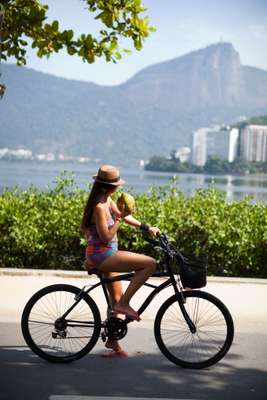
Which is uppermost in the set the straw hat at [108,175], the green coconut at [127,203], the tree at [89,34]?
the tree at [89,34]

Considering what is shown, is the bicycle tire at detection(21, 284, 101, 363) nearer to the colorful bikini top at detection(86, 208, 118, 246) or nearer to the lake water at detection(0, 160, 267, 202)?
the colorful bikini top at detection(86, 208, 118, 246)

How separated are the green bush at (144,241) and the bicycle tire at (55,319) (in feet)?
13.1

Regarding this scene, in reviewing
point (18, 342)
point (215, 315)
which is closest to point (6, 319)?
point (18, 342)

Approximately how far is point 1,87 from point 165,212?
290 centimetres

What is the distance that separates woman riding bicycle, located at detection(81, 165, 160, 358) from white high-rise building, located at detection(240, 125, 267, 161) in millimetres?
107045

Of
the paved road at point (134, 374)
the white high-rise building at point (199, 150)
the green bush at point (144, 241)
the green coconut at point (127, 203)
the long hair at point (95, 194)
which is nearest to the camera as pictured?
the paved road at point (134, 374)

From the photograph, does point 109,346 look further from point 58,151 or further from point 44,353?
point 58,151

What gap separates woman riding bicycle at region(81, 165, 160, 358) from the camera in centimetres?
571

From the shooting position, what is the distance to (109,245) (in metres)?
5.79

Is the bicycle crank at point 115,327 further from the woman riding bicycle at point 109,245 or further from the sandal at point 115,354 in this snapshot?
the sandal at point 115,354

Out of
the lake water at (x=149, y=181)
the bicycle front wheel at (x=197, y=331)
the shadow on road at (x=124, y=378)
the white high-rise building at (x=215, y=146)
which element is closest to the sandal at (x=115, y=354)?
the shadow on road at (x=124, y=378)

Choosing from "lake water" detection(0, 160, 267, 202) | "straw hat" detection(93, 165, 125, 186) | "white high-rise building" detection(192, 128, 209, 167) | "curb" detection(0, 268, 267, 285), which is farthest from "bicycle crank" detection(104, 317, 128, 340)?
"white high-rise building" detection(192, 128, 209, 167)

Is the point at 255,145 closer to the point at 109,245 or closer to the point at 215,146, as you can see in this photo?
the point at 215,146

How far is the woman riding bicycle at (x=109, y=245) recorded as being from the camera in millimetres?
5715
